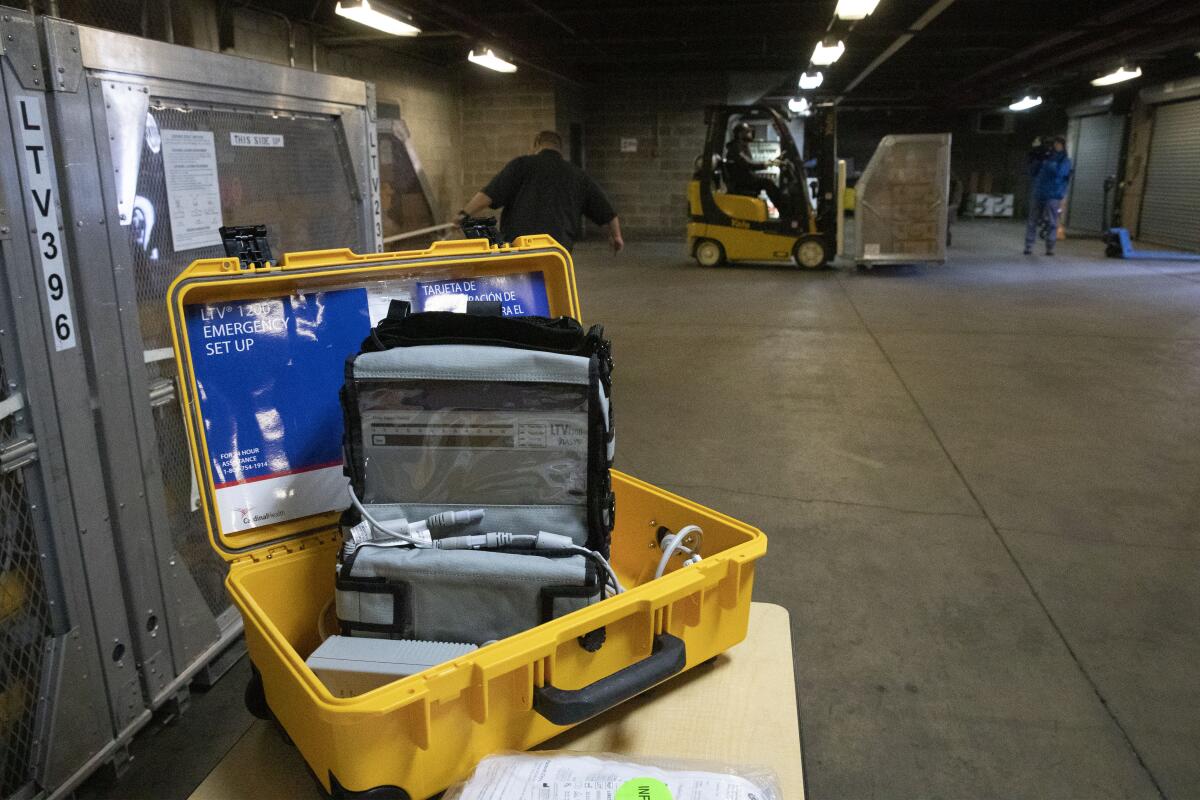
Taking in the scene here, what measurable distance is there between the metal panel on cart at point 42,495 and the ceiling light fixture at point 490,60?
34.7 ft

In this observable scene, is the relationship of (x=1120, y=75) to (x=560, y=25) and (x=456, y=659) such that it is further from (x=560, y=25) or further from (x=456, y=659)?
(x=456, y=659)

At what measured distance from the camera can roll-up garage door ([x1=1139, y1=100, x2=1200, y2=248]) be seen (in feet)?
46.4

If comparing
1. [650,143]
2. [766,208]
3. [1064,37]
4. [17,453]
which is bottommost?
[17,453]

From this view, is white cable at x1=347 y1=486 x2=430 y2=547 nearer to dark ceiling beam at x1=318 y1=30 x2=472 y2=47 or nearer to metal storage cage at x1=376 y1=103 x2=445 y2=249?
metal storage cage at x1=376 y1=103 x2=445 y2=249

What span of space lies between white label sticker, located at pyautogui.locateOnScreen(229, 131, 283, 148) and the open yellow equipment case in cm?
126

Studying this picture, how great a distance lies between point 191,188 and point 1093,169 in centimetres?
2125

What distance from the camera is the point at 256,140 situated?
2629 mm

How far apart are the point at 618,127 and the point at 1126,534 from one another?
15.4 meters

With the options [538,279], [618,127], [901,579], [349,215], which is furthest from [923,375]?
[618,127]

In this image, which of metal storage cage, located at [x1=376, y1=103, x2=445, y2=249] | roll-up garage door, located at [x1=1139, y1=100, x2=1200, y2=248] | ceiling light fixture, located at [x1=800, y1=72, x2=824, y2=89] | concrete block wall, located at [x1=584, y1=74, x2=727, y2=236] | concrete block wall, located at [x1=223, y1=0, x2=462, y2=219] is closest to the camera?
concrete block wall, located at [x1=223, y1=0, x2=462, y2=219]

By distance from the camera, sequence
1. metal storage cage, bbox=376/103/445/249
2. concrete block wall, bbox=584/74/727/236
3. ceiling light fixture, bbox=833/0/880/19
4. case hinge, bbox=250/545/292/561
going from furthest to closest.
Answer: concrete block wall, bbox=584/74/727/236 → metal storage cage, bbox=376/103/445/249 → ceiling light fixture, bbox=833/0/880/19 → case hinge, bbox=250/545/292/561

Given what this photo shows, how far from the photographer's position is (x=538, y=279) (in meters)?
1.81

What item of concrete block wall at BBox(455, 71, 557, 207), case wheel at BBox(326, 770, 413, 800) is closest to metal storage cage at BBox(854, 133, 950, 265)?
concrete block wall at BBox(455, 71, 557, 207)

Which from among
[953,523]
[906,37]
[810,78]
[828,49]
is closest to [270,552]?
[953,523]
